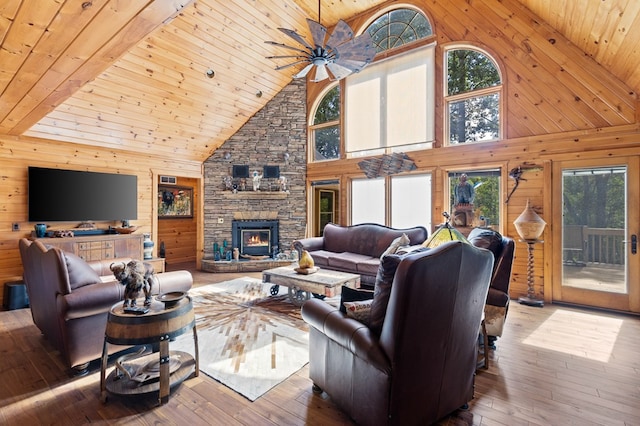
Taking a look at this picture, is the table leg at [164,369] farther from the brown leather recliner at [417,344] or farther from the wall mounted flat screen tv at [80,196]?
the wall mounted flat screen tv at [80,196]

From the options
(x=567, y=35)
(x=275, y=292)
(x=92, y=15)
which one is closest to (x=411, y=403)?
(x=92, y=15)

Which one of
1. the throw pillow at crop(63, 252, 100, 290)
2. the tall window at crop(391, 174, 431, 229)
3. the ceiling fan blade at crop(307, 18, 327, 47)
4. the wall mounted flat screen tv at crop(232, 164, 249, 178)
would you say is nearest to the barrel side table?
the throw pillow at crop(63, 252, 100, 290)

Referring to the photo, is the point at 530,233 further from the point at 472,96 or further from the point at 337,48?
the point at 337,48

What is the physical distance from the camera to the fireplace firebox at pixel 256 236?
729 cm

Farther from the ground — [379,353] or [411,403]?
[379,353]

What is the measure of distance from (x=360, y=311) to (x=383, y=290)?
29cm

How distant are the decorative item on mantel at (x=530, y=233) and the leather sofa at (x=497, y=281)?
179 centimetres

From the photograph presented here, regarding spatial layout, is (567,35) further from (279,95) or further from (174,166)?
(174,166)

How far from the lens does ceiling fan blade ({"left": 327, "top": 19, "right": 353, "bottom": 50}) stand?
11.3ft

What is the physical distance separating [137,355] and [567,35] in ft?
21.4

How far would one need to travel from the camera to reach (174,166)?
6.81 metres

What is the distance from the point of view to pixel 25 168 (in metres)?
4.95

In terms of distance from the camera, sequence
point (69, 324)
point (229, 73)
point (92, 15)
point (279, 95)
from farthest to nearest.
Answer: point (279, 95), point (229, 73), point (69, 324), point (92, 15)

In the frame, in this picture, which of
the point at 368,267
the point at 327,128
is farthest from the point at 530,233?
the point at 327,128
